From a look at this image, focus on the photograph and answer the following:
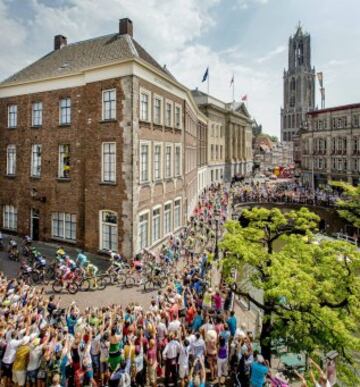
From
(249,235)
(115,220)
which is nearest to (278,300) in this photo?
(249,235)

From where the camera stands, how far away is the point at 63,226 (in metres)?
22.4

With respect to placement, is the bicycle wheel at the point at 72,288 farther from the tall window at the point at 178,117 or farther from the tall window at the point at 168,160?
the tall window at the point at 178,117

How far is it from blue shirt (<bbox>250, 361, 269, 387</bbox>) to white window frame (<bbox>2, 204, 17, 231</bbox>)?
22546 mm

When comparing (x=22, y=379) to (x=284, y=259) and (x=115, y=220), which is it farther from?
(x=115, y=220)

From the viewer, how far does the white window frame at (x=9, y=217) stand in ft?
82.6

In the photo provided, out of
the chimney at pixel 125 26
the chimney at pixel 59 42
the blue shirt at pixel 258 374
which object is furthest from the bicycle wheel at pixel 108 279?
the chimney at pixel 59 42

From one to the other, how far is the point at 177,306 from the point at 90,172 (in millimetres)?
12087

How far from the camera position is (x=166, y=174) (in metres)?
24.6

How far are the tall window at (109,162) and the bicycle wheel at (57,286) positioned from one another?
22.3ft

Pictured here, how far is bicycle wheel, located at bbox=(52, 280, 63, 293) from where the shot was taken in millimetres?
15672

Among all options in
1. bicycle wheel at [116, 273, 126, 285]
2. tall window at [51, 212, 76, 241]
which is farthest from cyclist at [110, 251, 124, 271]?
tall window at [51, 212, 76, 241]

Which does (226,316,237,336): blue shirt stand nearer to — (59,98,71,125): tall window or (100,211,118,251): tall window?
(100,211,118,251): tall window

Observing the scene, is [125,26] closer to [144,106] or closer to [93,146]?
[144,106]

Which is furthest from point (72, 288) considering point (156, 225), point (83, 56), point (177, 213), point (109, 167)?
point (83, 56)
